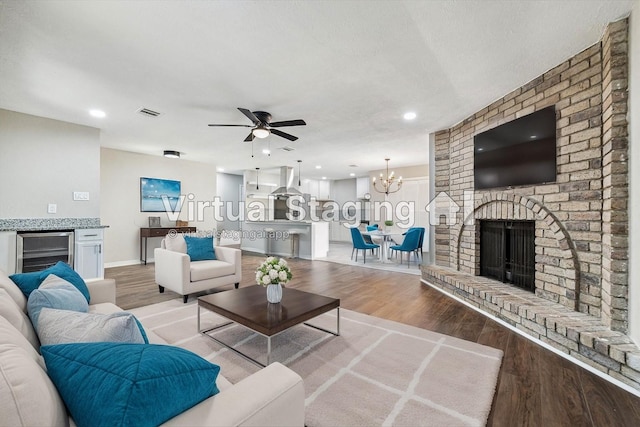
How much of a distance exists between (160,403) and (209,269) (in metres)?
3.20

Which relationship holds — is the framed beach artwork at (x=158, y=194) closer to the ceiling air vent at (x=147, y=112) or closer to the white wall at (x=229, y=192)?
the white wall at (x=229, y=192)

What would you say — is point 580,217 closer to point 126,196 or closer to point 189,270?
point 189,270

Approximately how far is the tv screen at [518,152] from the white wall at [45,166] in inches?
229

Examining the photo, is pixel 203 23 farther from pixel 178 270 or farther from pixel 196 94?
pixel 178 270

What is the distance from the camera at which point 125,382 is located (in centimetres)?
72

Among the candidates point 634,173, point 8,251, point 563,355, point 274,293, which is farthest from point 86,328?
point 8,251

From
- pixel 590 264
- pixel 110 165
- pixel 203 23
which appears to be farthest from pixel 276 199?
pixel 590 264

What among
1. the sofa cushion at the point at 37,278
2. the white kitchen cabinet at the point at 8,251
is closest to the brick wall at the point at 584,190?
the sofa cushion at the point at 37,278

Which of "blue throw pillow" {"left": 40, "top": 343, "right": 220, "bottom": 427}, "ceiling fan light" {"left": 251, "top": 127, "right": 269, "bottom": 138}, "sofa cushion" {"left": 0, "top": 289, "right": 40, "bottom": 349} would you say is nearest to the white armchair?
"ceiling fan light" {"left": 251, "top": 127, "right": 269, "bottom": 138}

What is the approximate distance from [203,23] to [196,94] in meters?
1.35

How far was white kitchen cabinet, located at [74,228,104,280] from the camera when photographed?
414 cm

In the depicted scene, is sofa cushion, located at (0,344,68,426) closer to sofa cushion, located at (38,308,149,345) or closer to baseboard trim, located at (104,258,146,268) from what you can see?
sofa cushion, located at (38,308,149,345)

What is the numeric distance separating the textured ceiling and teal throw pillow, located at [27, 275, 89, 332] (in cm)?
185

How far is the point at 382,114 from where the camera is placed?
4027 mm
